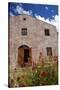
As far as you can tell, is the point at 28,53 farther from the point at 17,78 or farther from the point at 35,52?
the point at 17,78

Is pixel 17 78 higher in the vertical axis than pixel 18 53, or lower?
lower

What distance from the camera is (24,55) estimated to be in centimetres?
134

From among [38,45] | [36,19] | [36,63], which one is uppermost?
[36,19]

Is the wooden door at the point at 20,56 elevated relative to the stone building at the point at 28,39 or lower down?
Answer: lower down

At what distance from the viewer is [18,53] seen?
4.38 ft

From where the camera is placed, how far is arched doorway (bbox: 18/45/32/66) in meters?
1.33

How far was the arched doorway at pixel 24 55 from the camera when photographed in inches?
52.6

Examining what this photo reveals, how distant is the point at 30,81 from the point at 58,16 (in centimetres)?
43

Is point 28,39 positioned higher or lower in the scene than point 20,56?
higher

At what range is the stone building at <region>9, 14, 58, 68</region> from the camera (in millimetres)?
1332

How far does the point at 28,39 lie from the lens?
1.34m

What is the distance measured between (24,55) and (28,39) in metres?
0.10

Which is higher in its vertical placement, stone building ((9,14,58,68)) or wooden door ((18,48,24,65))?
stone building ((9,14,58,68))

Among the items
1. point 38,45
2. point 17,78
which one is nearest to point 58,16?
point 38,45
